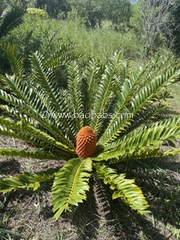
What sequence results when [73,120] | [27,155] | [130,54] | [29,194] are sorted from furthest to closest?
[130,54] → [73,120] → [29,194] → [27,155]

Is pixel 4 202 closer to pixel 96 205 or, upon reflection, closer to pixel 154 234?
pixel 96 205

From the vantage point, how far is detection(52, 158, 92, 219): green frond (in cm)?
140

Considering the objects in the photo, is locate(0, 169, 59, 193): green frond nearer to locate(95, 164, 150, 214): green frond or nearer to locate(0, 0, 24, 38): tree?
locate(95, 164, 150, 214): green frond

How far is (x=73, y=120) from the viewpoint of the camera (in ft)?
8.57

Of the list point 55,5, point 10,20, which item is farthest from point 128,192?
point 55,5

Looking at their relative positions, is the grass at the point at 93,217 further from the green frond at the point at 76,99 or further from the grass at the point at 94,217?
the green frond at the point at 76,99

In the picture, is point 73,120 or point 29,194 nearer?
point 29,194

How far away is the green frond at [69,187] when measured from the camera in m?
1.40

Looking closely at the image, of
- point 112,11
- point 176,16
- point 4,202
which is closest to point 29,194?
point 4,202

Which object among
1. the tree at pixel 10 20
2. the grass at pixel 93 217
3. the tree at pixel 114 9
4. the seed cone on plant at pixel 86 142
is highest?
the tree at pixel 10 20

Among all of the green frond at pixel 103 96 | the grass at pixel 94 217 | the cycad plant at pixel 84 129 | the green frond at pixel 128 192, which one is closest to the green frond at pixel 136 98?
the cycad plant at pixel 84 129

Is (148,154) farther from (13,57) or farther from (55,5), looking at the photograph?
(55,5)

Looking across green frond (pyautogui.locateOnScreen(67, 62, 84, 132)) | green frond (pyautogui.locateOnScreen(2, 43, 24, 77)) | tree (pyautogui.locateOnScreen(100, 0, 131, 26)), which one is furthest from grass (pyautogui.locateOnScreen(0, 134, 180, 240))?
tree (pyautogui.locateOnScreen(100, 0, 131, 26))

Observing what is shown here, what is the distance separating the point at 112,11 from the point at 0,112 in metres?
30.9
